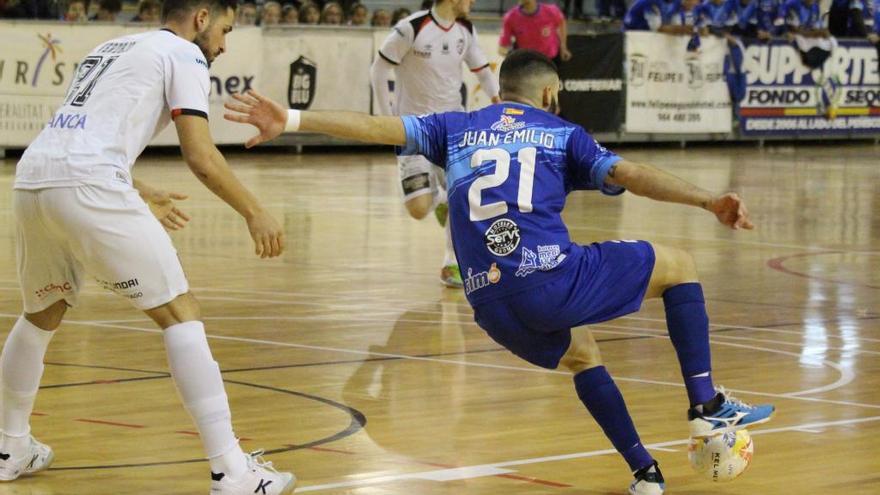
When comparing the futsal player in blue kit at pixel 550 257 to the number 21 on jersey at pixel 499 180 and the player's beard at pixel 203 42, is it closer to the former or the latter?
the number 21 on jersey at pixel 499 180

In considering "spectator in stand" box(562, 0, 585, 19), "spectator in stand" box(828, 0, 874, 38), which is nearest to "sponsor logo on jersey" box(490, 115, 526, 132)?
"spectator in stand" box(562, 0, 585, 19)

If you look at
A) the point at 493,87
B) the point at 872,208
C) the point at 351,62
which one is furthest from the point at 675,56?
the point at 493,87

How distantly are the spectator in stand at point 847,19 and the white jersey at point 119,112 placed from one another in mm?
25091

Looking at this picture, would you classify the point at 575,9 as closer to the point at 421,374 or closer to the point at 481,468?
the point at 421,374

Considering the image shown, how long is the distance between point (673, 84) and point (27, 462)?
835 inches

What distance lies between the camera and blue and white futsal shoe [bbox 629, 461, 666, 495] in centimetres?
558

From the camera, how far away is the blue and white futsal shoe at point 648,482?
558 centimetres

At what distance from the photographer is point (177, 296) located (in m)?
5.42

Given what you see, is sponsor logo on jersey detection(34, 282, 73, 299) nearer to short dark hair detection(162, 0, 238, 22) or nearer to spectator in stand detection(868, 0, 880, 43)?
short dark hair detection(162, 0, 238, 22)

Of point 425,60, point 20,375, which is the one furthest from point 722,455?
point 425,60

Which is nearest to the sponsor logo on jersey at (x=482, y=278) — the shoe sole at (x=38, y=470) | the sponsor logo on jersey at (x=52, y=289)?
the sponsor logo on jersey at (x=52, y=289)

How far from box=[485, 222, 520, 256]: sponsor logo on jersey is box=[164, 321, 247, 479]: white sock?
3.50 feet

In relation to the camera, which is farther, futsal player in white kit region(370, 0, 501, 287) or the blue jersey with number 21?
futsal player in white kit region(370, 0, 501, 287)

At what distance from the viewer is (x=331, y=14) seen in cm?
2359
